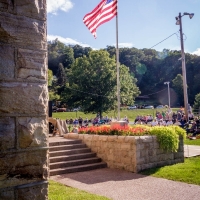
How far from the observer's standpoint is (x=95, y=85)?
36.8m

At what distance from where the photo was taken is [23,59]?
1995 mm

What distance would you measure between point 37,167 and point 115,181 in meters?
5.18

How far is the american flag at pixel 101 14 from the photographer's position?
10062 millimetres

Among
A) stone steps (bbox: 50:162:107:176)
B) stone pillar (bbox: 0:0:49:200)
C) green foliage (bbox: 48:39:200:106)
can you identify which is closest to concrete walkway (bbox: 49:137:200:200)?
stone steps (bbox: 50:162:107:176)

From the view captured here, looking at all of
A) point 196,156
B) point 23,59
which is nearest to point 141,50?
point 196,156

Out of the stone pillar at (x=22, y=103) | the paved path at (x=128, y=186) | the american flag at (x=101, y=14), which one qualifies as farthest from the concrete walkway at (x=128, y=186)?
the american flag at (x=101, y=14)

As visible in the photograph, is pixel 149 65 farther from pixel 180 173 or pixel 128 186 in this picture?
pixel 128 186

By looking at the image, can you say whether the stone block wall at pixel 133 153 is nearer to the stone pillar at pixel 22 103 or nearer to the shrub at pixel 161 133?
the shrub at pixel 161 133

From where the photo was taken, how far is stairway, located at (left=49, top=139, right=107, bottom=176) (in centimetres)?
833

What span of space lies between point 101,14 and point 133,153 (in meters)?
5.89

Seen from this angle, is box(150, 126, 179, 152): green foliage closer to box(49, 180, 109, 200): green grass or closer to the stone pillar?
box(49, 180, 109, 200): green grass

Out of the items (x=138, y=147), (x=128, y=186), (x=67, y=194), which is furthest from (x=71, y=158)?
(x=67, y=194)

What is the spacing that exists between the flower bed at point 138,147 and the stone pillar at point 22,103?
237 inches

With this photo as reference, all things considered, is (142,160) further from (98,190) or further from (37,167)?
(37,167)
